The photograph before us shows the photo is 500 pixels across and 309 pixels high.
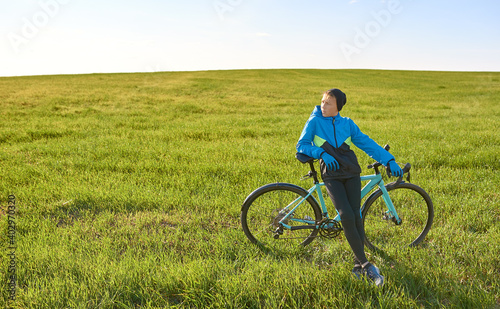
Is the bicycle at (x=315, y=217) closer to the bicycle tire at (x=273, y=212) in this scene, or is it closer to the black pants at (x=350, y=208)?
the bicycle tire at (x=273, y=212)

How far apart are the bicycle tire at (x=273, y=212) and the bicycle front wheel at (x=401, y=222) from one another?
0.67 metres

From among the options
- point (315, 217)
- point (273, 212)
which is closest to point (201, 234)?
point (273, 212)

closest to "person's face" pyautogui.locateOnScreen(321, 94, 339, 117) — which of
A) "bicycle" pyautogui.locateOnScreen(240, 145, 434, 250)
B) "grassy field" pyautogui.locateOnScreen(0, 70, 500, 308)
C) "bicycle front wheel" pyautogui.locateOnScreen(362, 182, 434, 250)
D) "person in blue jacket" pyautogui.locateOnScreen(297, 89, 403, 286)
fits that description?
"person in blue jacket" pyautogui.locateOnScreen(297, 89, 403, 286)

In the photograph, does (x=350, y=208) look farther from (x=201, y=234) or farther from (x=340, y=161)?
(x=201, y=234)

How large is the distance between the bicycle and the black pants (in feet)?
0.88

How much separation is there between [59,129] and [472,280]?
12.6 metres

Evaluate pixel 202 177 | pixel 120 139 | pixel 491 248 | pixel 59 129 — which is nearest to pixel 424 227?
pixel 491 248

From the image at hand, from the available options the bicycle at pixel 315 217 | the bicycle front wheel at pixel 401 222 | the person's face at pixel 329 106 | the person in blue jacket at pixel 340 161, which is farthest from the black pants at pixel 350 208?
the person's face at pixel 329 106

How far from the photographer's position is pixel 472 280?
340 cm

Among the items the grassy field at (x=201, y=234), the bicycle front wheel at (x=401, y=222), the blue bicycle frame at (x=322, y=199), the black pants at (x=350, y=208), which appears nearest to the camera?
the grassy field at (x=201, y=234)

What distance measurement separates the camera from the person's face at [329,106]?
11.7 ft

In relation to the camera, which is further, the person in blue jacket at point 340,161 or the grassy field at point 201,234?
the person in blue jacket at point 340,161

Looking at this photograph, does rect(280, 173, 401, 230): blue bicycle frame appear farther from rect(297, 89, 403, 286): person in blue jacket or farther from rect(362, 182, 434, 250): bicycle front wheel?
rect(297, 89, 403, 286): person in blue jacket

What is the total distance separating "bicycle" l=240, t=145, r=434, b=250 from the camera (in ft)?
12.8
